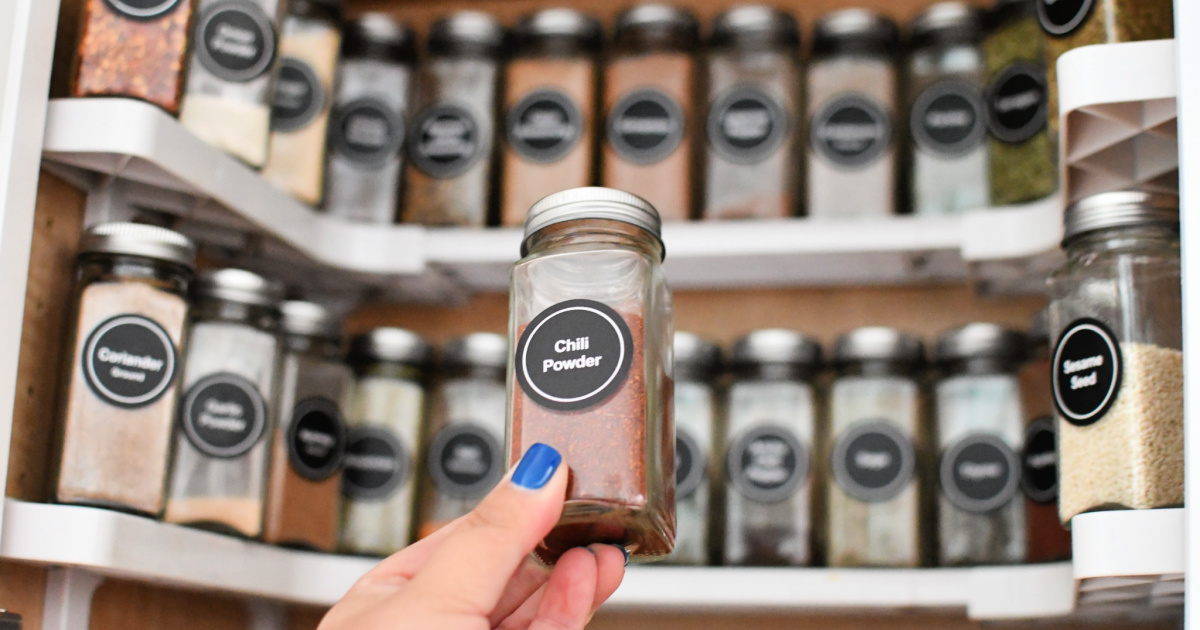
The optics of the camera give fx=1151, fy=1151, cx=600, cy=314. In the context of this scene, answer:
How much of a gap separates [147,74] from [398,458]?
44 cm

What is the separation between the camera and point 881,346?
1.11 m

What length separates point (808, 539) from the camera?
1.09 metres

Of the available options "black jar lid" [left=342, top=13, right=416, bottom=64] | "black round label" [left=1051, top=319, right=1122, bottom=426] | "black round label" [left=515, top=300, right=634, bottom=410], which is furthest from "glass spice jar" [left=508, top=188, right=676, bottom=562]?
"black jar lid" [left=342, top=13, right=416, bottom=64]

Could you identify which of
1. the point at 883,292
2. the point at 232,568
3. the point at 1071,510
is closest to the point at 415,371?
the point at 232,568

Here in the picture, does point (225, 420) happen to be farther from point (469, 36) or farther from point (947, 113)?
point (947, 113)

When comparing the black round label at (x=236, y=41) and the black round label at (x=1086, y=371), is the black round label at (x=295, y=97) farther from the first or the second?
the black round label at (x=1086, y=371)

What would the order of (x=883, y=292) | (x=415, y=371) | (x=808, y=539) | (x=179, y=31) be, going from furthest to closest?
1. (x=883, y=292)
2. (x=415, y=371)
3. (x=808, y=539)
4. (x=179, y=31)

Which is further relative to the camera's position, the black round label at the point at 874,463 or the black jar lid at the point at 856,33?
the black jar lid at the point at 856,33

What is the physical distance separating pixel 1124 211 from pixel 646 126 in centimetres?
49

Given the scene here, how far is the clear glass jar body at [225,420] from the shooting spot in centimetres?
100

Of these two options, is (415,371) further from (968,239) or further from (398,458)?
(968,239)

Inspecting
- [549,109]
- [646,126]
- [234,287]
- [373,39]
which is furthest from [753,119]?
[234,287]

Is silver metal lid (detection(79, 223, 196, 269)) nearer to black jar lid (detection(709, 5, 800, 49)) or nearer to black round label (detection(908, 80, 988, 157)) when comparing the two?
black jar lid (detection(709, 5, 800, 49))

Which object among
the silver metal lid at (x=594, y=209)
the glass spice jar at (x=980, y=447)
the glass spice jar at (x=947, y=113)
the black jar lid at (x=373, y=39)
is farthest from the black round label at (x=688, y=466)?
the black jar lid at (x=373, y=39)
